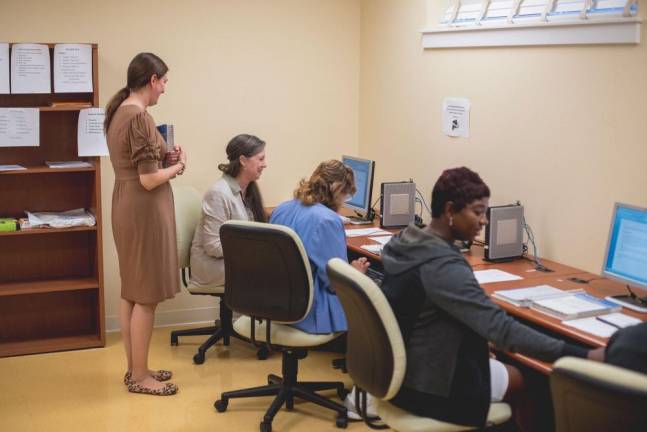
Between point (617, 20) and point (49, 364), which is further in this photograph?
point (49, 364)

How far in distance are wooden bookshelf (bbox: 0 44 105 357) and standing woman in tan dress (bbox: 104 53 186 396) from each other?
0.76 metres

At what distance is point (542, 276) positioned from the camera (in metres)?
3.42

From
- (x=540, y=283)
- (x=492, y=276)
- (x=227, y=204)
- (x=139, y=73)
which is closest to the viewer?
(x=540, y=283)

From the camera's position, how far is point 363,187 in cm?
469

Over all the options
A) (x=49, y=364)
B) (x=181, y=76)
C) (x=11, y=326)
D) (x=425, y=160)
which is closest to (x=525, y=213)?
(x=425, y=160)

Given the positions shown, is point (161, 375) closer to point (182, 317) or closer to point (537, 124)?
point (182, 317)

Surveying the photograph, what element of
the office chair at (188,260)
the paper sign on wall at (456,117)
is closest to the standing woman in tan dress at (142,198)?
the office chair at (188,260)

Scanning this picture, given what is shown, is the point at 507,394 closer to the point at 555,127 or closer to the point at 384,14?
the point at 555,127

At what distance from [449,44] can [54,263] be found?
2.55 metres

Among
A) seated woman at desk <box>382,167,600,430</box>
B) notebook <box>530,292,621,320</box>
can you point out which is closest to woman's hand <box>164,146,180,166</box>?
seated woman at desk <box>382,167,600,430</box>

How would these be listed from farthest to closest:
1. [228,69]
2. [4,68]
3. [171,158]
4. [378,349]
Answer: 1. [228,69]
2. [4,68]
3. [171,158]
4. [378,349]

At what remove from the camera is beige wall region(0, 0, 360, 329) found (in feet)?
15.2

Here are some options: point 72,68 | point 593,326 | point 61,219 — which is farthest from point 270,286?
point 72,68

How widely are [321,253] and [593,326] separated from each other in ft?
3.77
